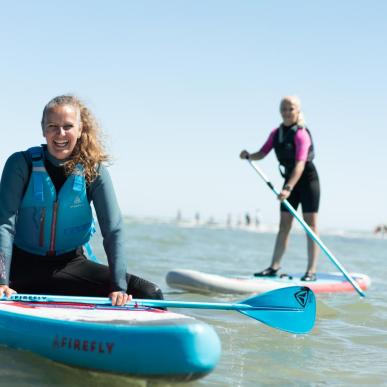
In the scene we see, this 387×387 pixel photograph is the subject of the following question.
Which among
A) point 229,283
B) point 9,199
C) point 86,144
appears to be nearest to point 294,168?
point 229,283

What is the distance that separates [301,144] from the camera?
605 cm

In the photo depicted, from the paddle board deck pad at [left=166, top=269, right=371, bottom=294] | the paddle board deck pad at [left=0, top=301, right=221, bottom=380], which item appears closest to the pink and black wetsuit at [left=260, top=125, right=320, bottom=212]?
the paddle board deck pad at [left=166, top=269, right=371, bottom=294]

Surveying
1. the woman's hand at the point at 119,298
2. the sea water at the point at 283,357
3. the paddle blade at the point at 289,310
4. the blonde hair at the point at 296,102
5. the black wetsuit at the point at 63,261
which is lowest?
the sea water at the point at 283,357

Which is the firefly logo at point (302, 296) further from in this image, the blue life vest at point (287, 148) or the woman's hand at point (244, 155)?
the woman's hand at point (244, 155)

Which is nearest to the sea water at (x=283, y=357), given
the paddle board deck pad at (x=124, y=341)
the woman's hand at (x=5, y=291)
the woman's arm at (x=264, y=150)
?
the paddle board deck pad at (x=124, y=341)

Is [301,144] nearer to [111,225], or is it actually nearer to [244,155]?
[244,155]

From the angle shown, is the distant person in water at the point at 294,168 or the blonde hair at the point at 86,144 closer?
the blonde hair at the point at 86,144

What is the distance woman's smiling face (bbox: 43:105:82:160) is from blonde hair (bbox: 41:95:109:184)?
0.10 ft

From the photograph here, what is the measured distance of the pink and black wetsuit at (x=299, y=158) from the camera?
19.9 feet

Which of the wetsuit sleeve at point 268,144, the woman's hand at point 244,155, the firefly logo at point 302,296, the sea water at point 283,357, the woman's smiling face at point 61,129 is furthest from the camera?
the woman's hand at point 244,155

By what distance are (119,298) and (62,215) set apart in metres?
0.53

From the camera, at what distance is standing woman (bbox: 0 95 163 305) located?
315 cm

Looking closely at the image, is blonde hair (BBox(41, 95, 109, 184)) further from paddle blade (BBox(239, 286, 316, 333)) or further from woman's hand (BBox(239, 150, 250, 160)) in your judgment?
woman's hand (BBox(239, 150, 250, 160))

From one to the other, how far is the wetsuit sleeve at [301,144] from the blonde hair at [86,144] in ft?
9.97
